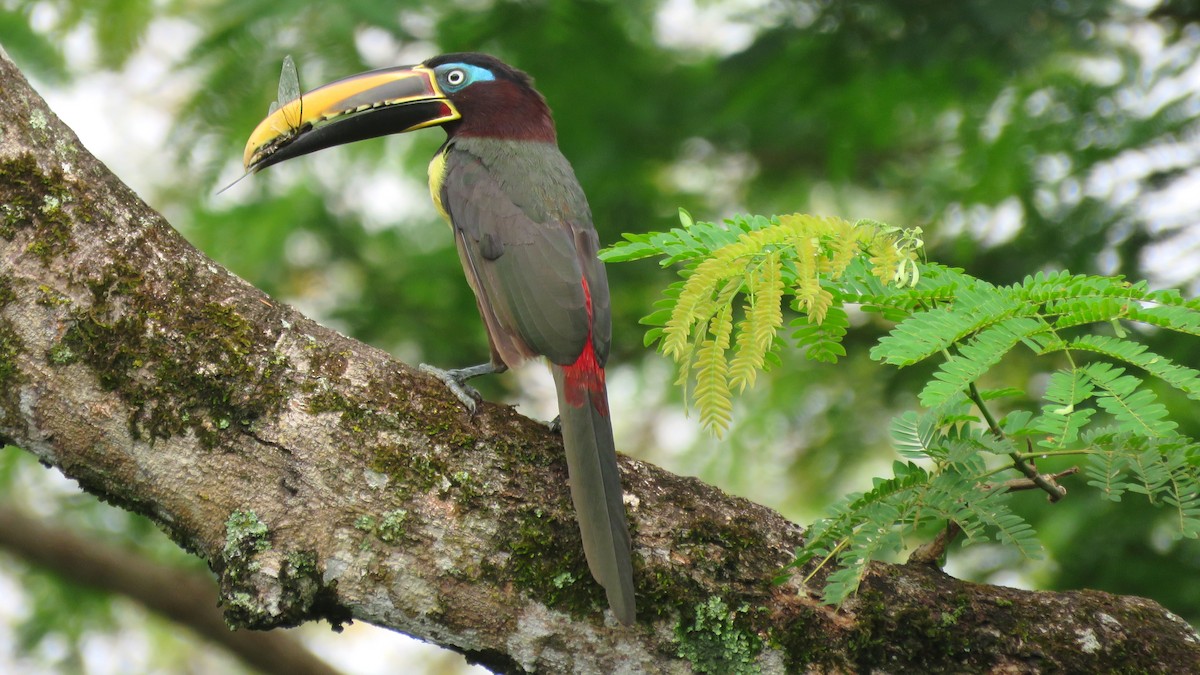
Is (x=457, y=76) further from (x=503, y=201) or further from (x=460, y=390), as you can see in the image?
(x=460, y=390)

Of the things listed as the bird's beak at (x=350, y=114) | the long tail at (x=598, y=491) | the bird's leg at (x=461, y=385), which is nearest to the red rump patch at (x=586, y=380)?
the long tail at (x=598, y=491)

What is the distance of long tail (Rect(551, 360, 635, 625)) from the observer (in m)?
2.59

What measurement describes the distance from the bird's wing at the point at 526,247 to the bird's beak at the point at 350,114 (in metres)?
0.21

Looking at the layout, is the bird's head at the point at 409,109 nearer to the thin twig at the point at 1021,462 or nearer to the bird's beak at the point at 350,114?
the bird's beak at the point at 350,114

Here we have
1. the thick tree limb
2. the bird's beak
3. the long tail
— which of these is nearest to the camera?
the long tail

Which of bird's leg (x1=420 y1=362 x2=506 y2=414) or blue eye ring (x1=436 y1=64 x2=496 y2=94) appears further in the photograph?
blue eye ring (x1=436 y1=64 x2=496 y2=94)

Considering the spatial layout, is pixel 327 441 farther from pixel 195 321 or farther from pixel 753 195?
pixel 753 195

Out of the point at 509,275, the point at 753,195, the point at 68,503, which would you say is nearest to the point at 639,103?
the point at 753,195

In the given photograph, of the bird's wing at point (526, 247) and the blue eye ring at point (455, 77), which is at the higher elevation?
the blue eye ring at point (455, 77)

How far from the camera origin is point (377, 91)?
4289mm

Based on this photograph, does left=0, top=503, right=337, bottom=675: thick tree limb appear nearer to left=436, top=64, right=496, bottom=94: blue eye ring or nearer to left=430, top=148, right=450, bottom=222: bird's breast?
left=430, top=148, right=450, bottom=222: bird's breast

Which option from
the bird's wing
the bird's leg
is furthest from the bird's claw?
the bird's wing

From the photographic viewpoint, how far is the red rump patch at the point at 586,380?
3303 millimetres

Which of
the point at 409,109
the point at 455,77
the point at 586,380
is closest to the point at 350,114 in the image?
the point at 409,109
